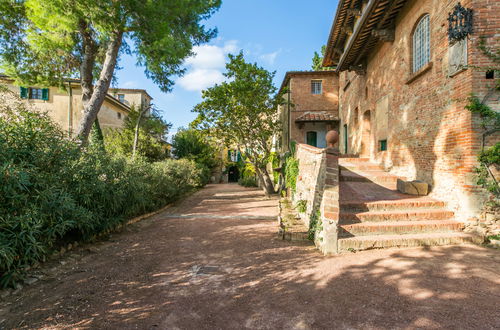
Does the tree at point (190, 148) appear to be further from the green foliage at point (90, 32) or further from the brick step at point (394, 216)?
the brick step at point (394, 216)

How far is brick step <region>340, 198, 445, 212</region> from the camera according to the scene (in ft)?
16.8

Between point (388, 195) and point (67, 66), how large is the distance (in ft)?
46.0

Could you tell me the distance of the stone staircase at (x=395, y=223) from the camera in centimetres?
434

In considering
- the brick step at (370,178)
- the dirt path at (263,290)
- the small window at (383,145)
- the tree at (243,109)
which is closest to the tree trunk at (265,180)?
the tree at (243,109)

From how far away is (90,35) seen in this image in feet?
32.5

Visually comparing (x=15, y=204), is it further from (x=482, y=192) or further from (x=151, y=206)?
(x=482, y=192)

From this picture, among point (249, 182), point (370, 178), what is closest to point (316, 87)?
point (370, 178)

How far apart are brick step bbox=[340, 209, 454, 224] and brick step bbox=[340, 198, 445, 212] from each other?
196mm

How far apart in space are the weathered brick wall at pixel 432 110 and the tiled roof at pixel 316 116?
5.39 meters

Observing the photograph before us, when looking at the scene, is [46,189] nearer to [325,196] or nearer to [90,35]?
[325,196]

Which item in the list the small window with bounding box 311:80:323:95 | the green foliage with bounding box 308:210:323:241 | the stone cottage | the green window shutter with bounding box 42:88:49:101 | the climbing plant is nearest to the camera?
the climbing plant

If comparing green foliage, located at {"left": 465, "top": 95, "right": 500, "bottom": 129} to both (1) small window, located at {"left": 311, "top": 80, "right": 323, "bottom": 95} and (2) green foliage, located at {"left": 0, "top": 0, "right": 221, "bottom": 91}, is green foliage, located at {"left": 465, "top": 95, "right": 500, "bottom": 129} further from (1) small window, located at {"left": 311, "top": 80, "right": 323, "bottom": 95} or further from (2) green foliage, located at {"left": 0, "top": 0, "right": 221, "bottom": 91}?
(1) small window, located at {"left": 311, "top": 80, "right": 323, "bottom": 95}

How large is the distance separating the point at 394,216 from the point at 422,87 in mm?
3491

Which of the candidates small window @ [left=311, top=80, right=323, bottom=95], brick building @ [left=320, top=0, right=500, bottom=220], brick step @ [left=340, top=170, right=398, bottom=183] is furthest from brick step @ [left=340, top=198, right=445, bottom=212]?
small window @ [left=311, top=80, right=323, bottom=95]
